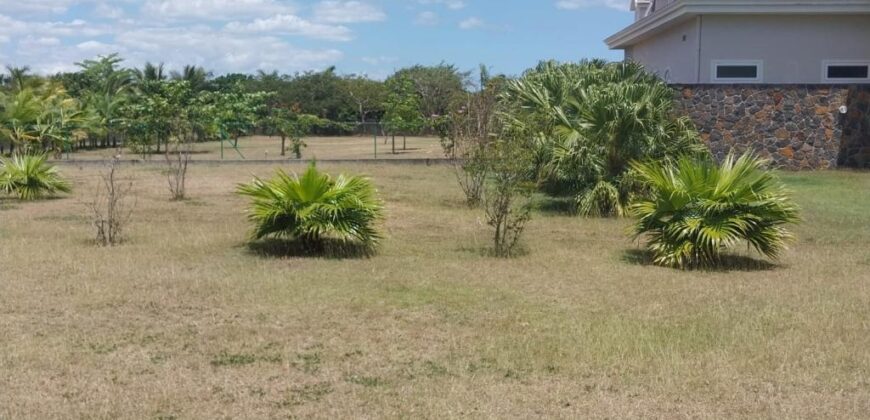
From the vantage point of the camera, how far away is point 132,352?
22.7 feet

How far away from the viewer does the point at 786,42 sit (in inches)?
957

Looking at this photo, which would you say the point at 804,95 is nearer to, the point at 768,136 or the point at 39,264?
the point at 768,136

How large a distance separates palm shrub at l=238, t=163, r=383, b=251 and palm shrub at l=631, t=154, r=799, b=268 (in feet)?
11.6

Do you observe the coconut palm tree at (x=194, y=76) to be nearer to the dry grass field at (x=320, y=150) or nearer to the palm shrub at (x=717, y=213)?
the dry grass field at (x=320, y=150)

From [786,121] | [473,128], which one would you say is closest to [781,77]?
[786,121]

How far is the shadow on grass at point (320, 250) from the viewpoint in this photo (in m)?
11.4

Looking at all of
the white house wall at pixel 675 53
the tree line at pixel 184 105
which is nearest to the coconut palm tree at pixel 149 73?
the tree line at pixel 184 105

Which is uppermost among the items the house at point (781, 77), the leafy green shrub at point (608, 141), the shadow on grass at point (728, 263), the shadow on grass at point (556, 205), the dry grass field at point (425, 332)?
the house at point (781, 77)

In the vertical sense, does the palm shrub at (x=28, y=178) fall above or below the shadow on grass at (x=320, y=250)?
above

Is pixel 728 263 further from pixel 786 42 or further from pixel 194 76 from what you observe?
pixel 194 76

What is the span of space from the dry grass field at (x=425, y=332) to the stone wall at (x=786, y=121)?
1086cm

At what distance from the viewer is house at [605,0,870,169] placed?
23.3m

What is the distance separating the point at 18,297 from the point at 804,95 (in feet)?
65.5

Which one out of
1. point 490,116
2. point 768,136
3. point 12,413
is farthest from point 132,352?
point 768,136
